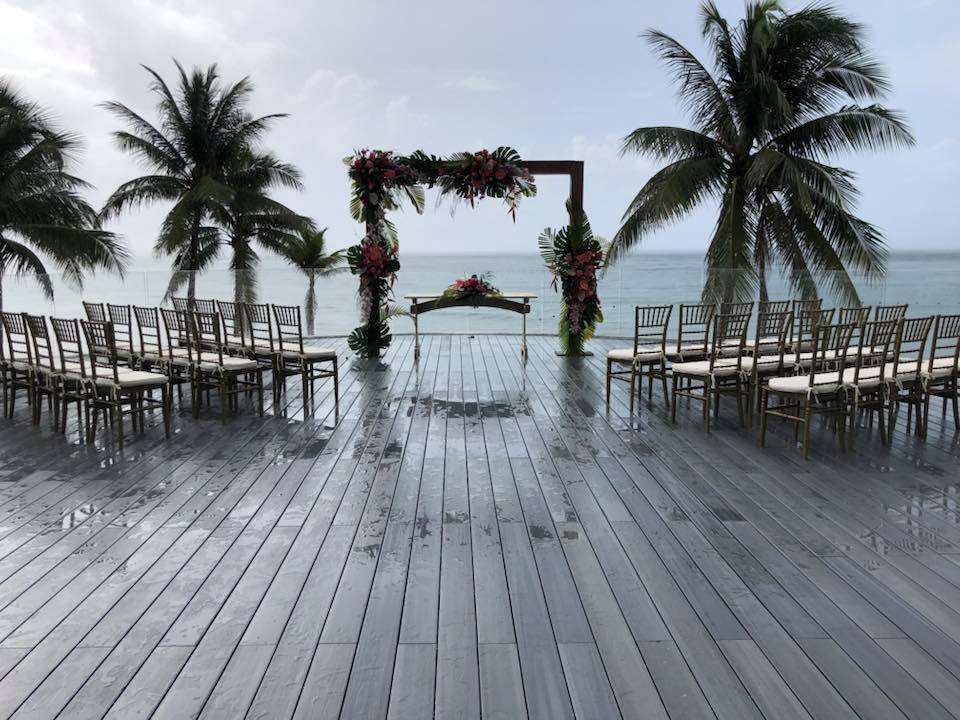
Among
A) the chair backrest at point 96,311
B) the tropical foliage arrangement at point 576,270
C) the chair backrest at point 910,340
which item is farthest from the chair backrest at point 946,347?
the chair backrest at point 96,311

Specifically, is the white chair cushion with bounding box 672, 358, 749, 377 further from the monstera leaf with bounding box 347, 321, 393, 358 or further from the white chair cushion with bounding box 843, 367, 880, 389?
the monstera leaf with bounding box 347, 321, 393, 358

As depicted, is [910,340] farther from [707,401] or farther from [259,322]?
[259,322]

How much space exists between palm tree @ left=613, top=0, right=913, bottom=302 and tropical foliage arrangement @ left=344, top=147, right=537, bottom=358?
2.65 meters

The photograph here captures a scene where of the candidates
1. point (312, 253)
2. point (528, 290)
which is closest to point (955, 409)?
point (528, 290)

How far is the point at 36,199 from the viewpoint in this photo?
13.0 m

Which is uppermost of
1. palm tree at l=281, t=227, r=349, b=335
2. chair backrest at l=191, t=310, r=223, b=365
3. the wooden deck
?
palm tree at l=281, t=227, r=349, b=335

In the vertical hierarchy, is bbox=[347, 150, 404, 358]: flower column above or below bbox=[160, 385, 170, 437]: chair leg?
above

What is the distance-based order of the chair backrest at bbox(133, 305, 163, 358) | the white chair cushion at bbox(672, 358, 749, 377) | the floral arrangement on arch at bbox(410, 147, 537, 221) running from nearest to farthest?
the white chair cushion at bbox(672, 358, 749, 377)
the chair backrest at bbox(133, 305, 163, 358)
the floral arrangement on arch at bbox(410, 147, 537, 221)

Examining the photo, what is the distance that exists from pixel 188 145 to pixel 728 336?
48.2 feet

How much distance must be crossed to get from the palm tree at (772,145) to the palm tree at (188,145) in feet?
31.4

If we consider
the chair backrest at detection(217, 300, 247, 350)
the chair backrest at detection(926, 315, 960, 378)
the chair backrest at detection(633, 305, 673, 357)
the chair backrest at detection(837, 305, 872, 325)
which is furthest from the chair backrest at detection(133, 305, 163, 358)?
the chair backrest at detection(926, 315, 960, 378)

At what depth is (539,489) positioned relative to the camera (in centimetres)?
466

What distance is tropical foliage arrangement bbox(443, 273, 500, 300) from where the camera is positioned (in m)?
10.6

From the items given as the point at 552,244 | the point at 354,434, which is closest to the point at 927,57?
the point at 552,244
